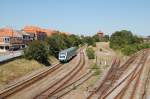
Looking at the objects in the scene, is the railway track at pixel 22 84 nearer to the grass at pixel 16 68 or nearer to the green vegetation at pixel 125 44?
the grass at pixel 16 68

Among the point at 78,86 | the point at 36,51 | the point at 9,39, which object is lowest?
the point at 78,86

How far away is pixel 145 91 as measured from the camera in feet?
121

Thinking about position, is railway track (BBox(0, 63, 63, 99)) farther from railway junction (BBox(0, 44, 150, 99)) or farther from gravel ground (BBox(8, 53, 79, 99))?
gravel ground (BBox(8, 53, 79, 99))

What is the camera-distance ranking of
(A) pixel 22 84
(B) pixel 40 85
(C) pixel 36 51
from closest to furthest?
1. (A) pixel 22 84
2. (B) pixel 40 85
3. (C) pixel 36 51

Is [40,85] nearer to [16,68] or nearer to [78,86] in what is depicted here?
[78,86]

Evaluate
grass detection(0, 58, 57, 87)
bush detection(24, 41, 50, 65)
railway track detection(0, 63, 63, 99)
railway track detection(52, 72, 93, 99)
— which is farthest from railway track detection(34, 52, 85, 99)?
bush detection(24, 41, 50, 65)

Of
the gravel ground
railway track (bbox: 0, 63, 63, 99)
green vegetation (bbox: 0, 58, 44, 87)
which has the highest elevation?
green vegetation (bbox: 0, 58, 44, 87)

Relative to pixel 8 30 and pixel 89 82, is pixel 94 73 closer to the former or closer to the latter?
pixel 89 82

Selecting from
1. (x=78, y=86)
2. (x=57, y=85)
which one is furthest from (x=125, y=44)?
(x=57, y=85)

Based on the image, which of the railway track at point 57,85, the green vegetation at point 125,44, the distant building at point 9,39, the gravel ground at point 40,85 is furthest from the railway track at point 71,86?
the green vegetation at point 125,44

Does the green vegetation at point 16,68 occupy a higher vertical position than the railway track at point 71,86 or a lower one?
higher

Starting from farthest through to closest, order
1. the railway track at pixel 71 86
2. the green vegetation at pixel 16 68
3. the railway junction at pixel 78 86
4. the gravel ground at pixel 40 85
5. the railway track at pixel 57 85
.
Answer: the green vegetation at pixel 16 68
the railway track at pixel 71 86
the railway track at pixel 57 85
the gravel ground at pixel 40 85
the railway junction at pixel 78 86

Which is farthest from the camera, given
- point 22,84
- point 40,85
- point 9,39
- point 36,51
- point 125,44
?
point 125,44

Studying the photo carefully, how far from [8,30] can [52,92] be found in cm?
5638
